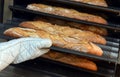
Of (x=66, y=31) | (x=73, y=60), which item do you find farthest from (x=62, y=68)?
(x=66, y=31)

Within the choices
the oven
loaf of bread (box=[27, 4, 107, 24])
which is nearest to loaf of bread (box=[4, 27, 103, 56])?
the oven

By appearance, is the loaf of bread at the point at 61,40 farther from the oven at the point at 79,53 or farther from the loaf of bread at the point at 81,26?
the loaf of bread at the point at 81,26

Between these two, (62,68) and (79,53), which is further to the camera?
(62,68)

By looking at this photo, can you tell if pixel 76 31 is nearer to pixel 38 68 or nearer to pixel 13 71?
pixel 38 68

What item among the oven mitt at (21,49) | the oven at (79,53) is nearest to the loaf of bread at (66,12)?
the oven at (79,53)

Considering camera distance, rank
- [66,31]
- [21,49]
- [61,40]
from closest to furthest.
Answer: [21,49], [61,40], [66,31]

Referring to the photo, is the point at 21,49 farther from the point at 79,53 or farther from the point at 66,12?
the point at 66,12

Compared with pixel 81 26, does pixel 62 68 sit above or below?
below
